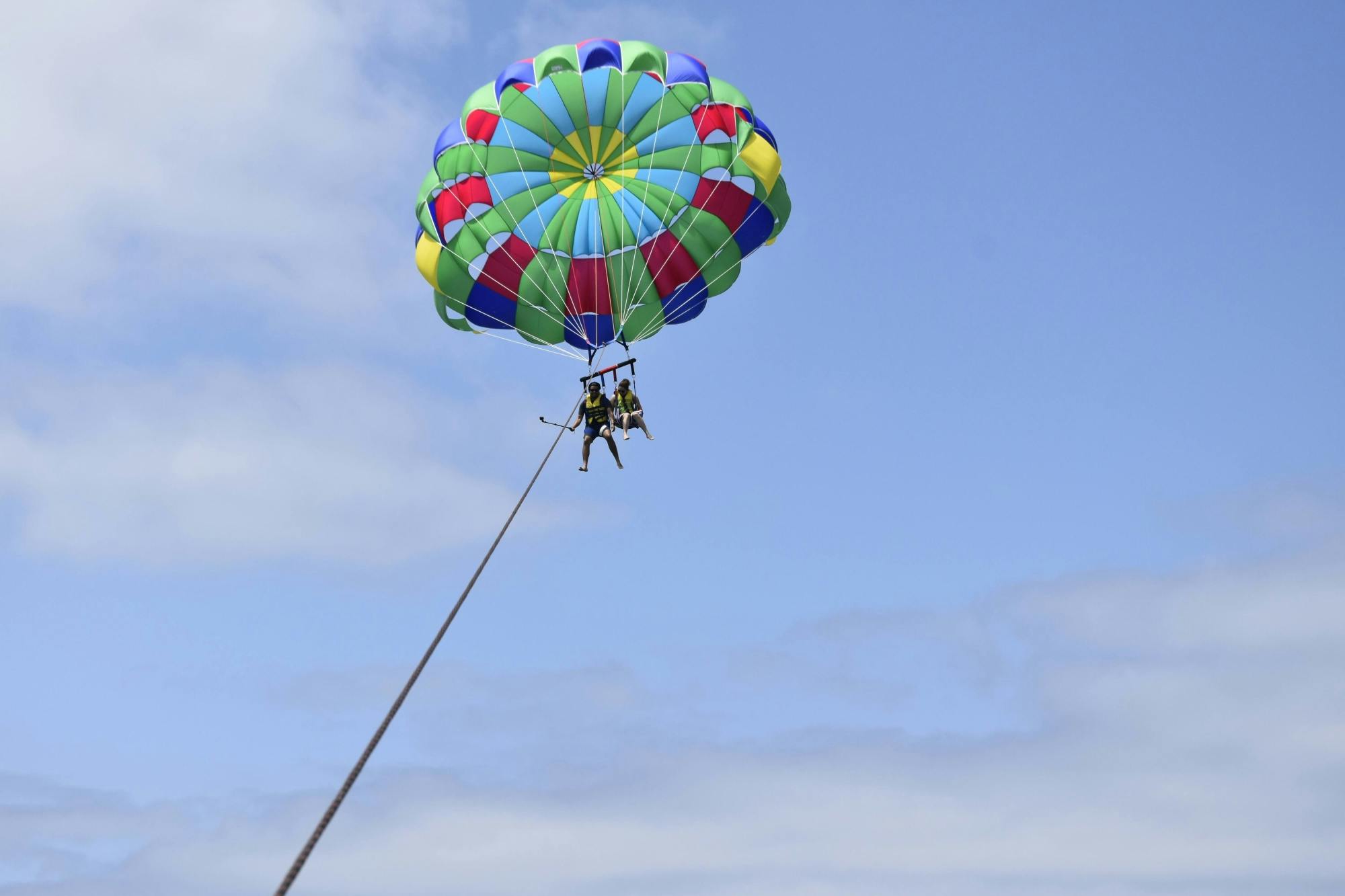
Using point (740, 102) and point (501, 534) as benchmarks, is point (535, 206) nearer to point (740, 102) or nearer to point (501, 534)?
point (740, 102)

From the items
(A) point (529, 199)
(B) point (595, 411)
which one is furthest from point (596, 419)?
(A) point (529, 199)

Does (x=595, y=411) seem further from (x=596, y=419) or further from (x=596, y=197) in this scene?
(x=596, y=197)

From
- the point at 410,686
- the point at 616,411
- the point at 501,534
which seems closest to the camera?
the point at 410,686

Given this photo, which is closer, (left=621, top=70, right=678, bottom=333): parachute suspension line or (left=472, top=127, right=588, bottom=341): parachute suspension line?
(left=621, top=70, right=678, bottom=333): parachute suspension line

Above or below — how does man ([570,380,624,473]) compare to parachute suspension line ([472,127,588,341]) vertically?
below

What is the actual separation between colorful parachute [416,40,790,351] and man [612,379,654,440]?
1148 millimetres

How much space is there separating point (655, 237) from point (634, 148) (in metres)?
1.29

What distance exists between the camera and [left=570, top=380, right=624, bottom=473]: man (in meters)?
21.2

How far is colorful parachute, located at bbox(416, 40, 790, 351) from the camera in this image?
21.8m

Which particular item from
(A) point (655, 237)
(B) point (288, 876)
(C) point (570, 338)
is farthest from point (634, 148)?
(B) point (288, 876)

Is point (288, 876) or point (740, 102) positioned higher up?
point (740, 102)

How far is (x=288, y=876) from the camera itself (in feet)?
31.2

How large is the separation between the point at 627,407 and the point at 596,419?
1.49 ft

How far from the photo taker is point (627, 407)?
21188mm
